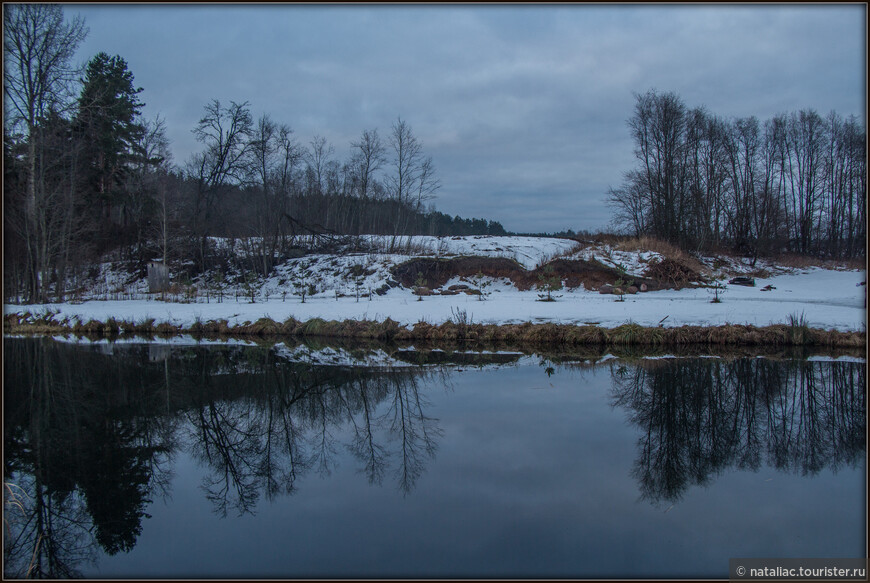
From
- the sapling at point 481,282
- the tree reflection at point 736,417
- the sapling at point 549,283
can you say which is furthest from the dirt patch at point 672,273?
the tree reflection at point 736,417

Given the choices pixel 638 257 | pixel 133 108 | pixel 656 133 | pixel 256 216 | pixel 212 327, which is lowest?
pixel 212 327

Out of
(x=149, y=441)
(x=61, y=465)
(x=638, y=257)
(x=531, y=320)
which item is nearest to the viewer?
(x=61, y=465)

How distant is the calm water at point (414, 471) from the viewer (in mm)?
4277

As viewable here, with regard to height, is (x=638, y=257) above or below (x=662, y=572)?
above

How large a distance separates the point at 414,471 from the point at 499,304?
12.7m

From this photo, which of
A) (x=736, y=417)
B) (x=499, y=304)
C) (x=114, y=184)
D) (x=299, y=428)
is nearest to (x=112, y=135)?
(x=114, y=184)

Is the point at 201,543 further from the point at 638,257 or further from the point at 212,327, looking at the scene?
the point at 638,257

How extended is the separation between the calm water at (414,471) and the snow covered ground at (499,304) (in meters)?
4.74

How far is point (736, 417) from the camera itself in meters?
7.78

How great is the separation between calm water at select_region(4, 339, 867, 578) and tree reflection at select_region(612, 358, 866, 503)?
43mm

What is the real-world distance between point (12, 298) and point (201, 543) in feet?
93.1

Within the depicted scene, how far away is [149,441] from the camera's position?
23.0 ft

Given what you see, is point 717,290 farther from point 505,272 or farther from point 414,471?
point 414,471

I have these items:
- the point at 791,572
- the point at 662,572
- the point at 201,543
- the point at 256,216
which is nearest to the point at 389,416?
the point at 201,543
